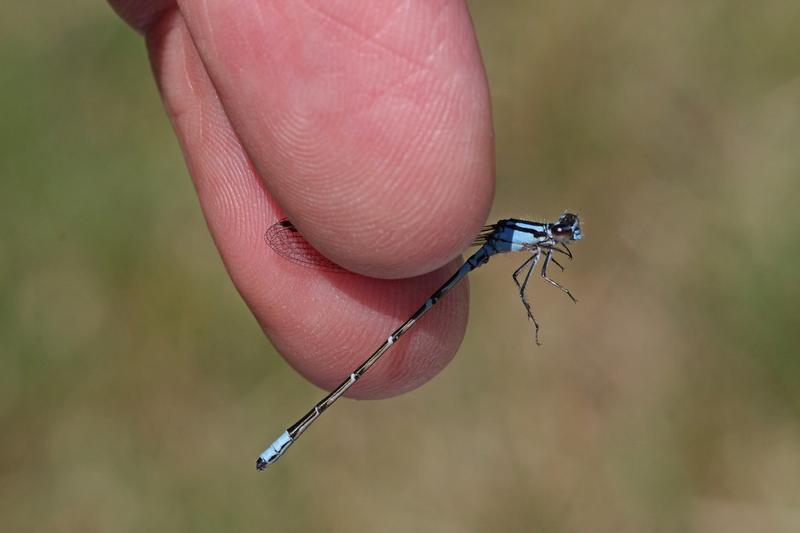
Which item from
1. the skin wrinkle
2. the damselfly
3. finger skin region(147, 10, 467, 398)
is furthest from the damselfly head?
the skin wrinkle

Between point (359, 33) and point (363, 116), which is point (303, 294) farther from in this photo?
point (359, 33)

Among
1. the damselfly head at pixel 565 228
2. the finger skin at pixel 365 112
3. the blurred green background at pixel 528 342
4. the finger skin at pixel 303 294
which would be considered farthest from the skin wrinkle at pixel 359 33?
the blurred green background at pixel 528 342

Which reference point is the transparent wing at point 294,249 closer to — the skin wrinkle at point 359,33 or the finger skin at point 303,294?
the finger skin at point 303,294

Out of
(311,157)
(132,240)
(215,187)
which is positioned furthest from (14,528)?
(311,157)

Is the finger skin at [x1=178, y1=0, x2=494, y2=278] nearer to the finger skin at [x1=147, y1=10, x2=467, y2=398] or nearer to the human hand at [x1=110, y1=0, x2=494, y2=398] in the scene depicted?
the human hand at [x1=110, y1=0, x2=494, y2=398]

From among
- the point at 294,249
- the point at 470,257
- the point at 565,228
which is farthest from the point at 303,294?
the point at 565,228

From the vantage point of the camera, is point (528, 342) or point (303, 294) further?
point (528, 342)
